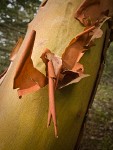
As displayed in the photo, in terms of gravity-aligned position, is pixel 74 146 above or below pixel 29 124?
below

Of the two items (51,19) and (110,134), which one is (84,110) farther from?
(110,134)

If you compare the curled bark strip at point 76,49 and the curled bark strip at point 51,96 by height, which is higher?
the curled bark strip at point 76,49

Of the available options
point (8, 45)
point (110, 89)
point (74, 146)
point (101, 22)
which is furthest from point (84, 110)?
point (110, 89)

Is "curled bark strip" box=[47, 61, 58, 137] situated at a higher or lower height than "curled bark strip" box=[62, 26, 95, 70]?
lower
